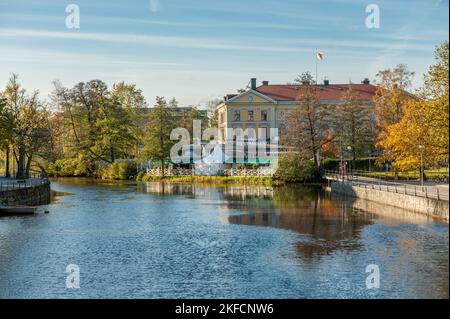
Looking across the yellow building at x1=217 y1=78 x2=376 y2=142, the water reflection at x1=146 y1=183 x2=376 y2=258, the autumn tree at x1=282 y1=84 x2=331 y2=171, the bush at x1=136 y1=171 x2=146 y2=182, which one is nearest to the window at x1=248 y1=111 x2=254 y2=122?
the yellow building at x1=217 y1=78 x2=376 y2=142

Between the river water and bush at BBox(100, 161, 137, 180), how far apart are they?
3557 centimetres

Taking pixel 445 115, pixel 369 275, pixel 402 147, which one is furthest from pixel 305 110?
pixel 369 275

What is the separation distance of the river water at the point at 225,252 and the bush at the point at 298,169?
72.9 ft

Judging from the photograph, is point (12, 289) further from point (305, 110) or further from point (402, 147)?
point (305, 110)

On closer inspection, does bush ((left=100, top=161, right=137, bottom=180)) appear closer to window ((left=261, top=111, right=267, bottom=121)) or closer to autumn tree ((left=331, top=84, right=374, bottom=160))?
window ((left=261, top=111, right=267, bottom=121))

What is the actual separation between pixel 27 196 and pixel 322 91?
54.2 meters

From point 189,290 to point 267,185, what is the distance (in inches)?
1765

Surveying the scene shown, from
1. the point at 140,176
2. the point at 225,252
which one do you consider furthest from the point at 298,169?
the point at 225,252

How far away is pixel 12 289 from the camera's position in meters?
19.0

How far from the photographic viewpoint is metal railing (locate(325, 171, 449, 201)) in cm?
3621

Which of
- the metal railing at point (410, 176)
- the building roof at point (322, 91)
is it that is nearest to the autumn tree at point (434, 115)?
the metal railing at point (410, 176)

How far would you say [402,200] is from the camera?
3859 cm

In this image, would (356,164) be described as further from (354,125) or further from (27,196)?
(27,196)

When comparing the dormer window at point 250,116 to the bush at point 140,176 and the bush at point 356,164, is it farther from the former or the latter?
the bush at point 356,164
